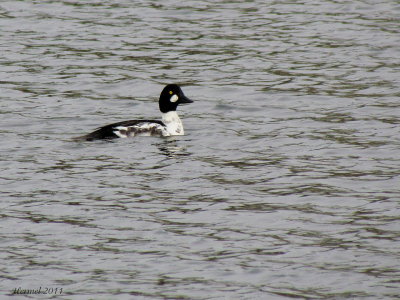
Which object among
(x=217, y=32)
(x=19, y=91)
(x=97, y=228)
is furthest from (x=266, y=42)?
(x=97, y=228)

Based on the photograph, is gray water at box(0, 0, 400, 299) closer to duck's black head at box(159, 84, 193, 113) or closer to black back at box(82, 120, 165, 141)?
black back at box(82, 120, 165, 141)

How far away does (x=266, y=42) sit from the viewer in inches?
965

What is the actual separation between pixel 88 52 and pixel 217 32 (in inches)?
139

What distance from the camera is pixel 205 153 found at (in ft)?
53.5

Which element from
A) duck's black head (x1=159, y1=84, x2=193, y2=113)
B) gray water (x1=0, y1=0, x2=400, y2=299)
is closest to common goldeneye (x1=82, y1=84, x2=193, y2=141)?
duck's black head (x1=159, y1=84, x2=193, y2=113)

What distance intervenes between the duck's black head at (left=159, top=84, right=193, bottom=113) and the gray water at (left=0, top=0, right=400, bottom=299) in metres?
0.57

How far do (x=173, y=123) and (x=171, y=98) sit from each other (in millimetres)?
524

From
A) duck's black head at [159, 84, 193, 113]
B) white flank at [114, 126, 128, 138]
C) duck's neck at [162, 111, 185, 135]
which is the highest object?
duck's black head at [159, 84, 193, 113]

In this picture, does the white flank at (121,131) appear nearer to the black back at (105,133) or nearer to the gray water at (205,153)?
the black back at (105,133)

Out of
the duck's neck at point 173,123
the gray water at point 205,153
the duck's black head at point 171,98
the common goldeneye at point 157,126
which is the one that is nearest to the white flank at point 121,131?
the common goldeneye at point 157,126

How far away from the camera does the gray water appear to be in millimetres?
10992

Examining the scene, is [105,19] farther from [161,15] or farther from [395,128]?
[395,128]

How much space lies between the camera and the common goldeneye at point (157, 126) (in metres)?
16.8

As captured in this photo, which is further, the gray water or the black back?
the black back
